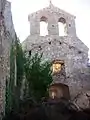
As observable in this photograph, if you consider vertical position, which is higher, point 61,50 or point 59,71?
point 61,50

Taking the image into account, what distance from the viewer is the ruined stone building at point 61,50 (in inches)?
545

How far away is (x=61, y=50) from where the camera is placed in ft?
46.5

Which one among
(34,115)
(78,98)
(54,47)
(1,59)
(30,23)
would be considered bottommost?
(78,98)

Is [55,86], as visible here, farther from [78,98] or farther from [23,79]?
[23,79]

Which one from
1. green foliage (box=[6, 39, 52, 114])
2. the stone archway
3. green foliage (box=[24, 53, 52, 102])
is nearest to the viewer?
green foliage (box=[6, 39, 52, 114])

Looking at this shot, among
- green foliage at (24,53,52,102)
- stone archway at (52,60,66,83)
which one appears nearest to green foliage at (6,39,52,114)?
green foliage at (24,53,52,102)

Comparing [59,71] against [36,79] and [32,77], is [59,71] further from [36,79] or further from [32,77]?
[32,77]

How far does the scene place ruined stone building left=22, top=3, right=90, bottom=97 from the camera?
13844mm

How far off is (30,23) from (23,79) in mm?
6328

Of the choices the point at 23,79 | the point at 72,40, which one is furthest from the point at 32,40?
the point at 23,79

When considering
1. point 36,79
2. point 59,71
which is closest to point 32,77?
point 36,79

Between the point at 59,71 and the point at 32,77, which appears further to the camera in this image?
the point at 59,71

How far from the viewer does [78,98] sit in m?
13.3

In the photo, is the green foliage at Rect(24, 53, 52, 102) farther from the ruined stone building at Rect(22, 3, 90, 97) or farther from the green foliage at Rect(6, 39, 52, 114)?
the ruined stone building at Rect(22, 3, 90, 97)
